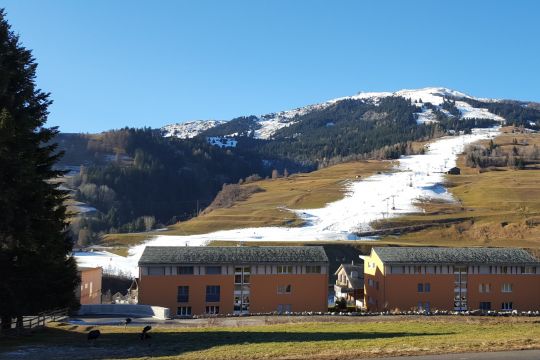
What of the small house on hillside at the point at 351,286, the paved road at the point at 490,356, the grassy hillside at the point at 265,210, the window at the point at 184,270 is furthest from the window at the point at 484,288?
the grassy hillside at the point at 265,210

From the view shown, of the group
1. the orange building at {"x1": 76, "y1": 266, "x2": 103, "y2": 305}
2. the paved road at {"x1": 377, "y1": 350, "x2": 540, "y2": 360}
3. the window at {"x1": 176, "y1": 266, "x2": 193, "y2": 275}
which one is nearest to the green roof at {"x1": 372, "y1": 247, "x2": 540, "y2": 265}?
the window at {"x1": 176, "y1": 266, "x2": 193, "y2": 275}

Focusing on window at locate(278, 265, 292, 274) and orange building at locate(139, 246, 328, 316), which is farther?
window at locate(278, 265, 292, 274)

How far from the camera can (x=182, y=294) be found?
5459 cm

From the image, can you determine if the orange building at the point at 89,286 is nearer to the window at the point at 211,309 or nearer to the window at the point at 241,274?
the window at the point at 211,309

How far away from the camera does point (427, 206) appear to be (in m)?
142

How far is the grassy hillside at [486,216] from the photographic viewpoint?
108688 millimetres

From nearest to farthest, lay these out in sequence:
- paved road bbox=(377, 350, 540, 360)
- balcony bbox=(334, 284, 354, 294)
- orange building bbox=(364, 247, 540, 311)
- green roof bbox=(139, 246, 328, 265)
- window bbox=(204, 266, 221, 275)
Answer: paved road bbox=(377, 350, 540, 360) < green roof bbox=(139, 246, 328, 265) < window bbox=(204, 266, 221, 275) < orange building bbox=(364, 247, 540, 311) < balcony bbox=(334, 284, 354, 294)

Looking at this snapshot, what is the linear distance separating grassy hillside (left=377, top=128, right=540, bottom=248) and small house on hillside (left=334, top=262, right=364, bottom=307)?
1367 inches

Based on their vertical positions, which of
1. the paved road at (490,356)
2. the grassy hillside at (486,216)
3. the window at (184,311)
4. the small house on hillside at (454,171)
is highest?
the small house on hillside at (454,171)

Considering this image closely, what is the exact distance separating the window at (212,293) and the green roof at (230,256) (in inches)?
103

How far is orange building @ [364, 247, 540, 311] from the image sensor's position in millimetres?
57688

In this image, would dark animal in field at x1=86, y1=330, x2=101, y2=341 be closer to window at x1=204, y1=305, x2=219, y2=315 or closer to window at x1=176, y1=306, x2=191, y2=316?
window at x1=176, y1=306, x2=191, y2=316

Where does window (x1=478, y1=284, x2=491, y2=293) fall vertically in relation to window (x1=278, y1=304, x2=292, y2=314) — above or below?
above

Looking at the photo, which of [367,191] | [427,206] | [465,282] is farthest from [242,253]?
[367,191]
